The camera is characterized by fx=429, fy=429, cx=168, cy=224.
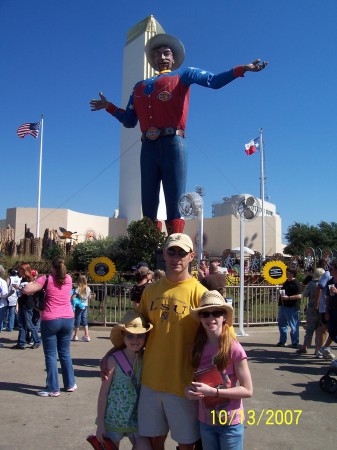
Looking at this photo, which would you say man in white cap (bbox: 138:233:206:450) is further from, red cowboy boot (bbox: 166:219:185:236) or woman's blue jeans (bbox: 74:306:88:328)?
red cowboy boot (bbox: 166:219:185:236)

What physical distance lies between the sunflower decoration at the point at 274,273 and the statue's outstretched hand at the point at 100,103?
5.40 m

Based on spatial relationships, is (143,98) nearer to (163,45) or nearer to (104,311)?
(163,45)

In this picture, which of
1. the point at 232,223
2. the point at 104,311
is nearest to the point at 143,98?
the point at 104,311

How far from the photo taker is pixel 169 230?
412 inches

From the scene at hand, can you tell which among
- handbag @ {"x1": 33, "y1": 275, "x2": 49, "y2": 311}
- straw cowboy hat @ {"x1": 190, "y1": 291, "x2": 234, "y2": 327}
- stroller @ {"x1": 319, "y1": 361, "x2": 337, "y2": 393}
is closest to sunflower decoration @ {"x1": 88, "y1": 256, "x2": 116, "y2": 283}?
handbag @ {"x1": 33, "y1": 275, "x2": 49, "y2": 311}

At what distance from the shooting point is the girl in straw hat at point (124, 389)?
2.66m

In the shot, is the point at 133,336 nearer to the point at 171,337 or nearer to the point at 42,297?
the point at 171,337

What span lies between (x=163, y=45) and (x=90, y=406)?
8.02 metres

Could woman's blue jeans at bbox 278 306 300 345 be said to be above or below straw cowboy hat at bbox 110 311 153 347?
below

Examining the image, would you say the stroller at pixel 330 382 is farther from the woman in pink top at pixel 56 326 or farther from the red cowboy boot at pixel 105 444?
the red cowboy boot at pixel 105 444

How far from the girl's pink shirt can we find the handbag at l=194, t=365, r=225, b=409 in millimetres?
3000

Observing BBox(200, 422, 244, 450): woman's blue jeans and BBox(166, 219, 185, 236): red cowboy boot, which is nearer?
BBox(200, 422, 244, 450): woman's blue jeans

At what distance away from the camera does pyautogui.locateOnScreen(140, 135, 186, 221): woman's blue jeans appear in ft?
32.2
